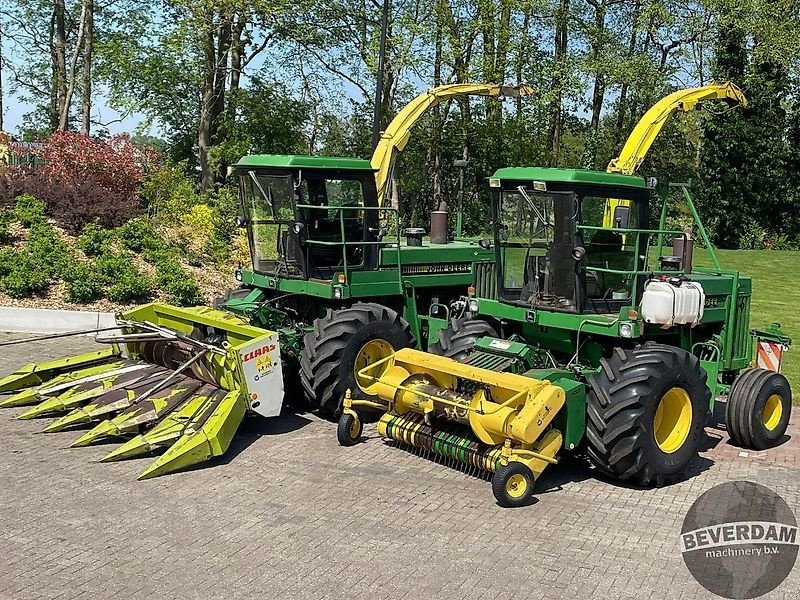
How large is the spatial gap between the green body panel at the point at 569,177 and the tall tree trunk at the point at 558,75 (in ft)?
48.8

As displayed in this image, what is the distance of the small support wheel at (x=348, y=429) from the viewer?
7922 millimetres

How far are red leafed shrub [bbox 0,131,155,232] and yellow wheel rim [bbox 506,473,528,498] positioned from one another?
1187cm

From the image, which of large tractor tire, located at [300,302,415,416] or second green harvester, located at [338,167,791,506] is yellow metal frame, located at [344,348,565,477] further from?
large tractor tire, located at [300,302,415,416]

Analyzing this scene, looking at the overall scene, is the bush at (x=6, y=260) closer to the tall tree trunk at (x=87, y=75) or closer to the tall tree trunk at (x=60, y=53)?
the tall tree trunk at (x=87, y=75)

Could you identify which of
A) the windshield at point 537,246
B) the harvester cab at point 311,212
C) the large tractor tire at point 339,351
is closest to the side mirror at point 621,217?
the windshield at point 537,246

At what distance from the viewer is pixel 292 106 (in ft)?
79.9

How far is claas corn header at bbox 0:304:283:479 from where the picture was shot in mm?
7250

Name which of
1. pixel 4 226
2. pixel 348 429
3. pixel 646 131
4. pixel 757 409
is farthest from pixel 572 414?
pixel 4 226

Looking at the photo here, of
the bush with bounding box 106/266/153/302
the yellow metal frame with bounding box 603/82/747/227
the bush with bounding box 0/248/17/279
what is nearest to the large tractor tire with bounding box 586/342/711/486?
the yellow metal frame with bounding box 603/82/747/227

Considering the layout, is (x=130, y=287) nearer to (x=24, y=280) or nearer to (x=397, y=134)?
(x=24, y=280)

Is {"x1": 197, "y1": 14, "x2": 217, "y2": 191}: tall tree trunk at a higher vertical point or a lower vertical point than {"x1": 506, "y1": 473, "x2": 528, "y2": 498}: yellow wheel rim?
higher

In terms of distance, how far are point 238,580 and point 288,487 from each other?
5.44 ft

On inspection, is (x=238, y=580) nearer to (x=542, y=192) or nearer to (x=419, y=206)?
(x=542, y=192)

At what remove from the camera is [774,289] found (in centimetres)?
1967
